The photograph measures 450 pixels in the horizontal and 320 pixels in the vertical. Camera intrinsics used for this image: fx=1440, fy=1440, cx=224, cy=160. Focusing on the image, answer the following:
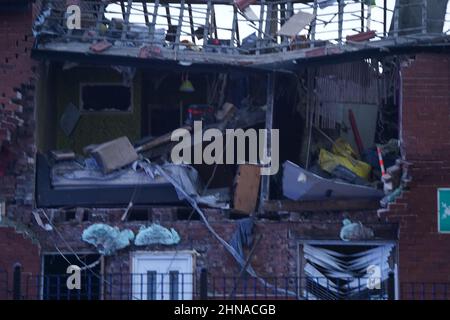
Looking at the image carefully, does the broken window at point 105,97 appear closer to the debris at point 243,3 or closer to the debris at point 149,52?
the debris at point 149,52

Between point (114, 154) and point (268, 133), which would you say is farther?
point (268, 133)

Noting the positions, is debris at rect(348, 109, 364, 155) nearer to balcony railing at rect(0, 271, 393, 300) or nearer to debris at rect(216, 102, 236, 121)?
debris at rect(216, 102, 236, 121)

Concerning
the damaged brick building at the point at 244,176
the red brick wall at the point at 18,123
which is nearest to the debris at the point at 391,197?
the damaged brick building at the point at 244,176

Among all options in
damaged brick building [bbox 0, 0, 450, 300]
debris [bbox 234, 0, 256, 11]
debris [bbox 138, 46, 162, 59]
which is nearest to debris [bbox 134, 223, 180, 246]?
damaged brick building [bbox 0, 0, 450, 300]

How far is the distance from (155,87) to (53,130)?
188cm

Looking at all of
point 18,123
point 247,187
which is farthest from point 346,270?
point 18,123

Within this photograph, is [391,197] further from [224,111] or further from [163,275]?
[163,275]

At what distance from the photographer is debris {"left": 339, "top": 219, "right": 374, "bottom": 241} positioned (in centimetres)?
2177

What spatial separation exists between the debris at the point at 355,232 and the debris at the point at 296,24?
10.2 feet

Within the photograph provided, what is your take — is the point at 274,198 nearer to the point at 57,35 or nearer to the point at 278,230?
A: the point at 278,230

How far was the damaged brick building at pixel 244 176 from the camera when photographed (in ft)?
70.5

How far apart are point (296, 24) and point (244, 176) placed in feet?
8.22

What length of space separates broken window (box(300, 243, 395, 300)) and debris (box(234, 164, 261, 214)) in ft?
3.60

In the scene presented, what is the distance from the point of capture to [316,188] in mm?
21828
